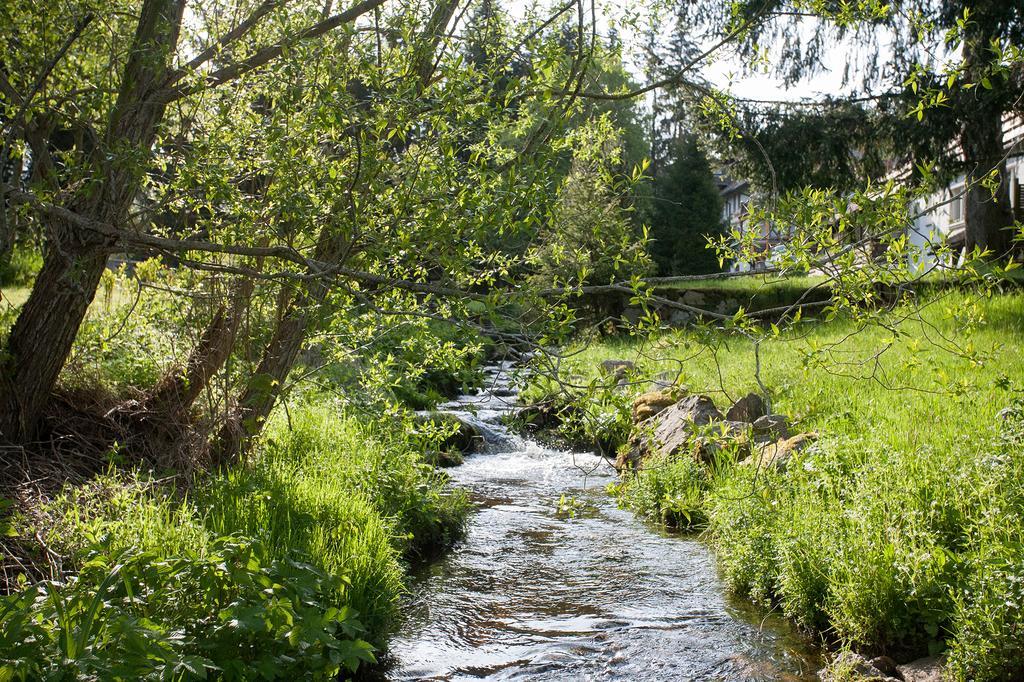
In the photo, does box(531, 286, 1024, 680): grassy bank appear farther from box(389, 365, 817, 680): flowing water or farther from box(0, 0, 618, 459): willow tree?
box(0, 0, 618, 459): willow tree

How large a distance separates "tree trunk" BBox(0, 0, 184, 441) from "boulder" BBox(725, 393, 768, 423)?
6.72m

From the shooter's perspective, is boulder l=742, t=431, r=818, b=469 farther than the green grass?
Yes

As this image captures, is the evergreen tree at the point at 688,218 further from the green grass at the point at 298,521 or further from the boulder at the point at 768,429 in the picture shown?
the green grass at the point at 298,521

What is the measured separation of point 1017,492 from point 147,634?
5.02m

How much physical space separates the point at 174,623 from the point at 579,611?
3193 mm

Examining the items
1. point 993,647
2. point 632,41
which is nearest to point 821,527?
point 993,647

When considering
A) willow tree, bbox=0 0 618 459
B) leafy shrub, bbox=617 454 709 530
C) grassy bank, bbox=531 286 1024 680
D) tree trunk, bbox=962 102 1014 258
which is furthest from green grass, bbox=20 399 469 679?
tree trunk, bbox=962 102 1014 258

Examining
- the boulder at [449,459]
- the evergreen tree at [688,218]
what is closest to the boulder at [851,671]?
the boulder at [449,459]

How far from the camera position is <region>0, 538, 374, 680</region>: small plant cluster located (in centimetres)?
311

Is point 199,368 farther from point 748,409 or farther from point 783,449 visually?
point 748,409

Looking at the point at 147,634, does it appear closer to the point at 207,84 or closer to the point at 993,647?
the point at 207,84

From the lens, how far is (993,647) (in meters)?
4.26

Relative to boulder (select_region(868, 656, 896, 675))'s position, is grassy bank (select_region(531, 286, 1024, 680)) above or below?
above

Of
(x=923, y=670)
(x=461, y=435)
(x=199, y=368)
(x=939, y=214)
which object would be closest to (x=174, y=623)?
(x=199, y=368)
